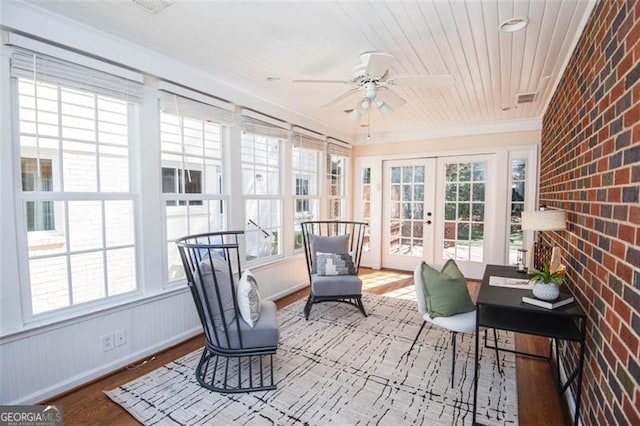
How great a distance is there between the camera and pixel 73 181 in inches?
87.8

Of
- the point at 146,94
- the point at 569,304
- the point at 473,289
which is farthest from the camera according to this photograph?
the point at 473,289

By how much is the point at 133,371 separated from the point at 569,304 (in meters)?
2.98

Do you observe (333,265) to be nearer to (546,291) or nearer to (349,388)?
(349,388)

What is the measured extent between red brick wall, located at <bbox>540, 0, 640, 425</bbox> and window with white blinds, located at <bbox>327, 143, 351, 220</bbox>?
11.3 ft

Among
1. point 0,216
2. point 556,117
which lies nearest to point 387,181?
point 556,117

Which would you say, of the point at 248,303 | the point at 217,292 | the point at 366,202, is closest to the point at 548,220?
the point at 248,303

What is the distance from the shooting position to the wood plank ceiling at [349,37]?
75.4 inches

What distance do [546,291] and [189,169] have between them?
292cm

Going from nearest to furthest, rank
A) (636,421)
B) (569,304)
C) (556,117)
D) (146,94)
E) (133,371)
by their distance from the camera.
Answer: (636,421)
(569,304)
(133,371)
(146,94)
(556,117)

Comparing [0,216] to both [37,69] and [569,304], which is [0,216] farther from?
[569,304]

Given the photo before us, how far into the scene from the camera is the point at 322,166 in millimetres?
4984

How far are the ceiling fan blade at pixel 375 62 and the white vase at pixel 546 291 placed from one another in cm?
183

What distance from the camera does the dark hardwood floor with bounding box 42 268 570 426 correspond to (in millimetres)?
1930

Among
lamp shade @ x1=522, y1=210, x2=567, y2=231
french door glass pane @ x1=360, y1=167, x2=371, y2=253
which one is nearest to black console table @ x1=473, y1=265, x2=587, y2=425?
lamp shade @ x1=522, y1=210, x2=567, y2=231
